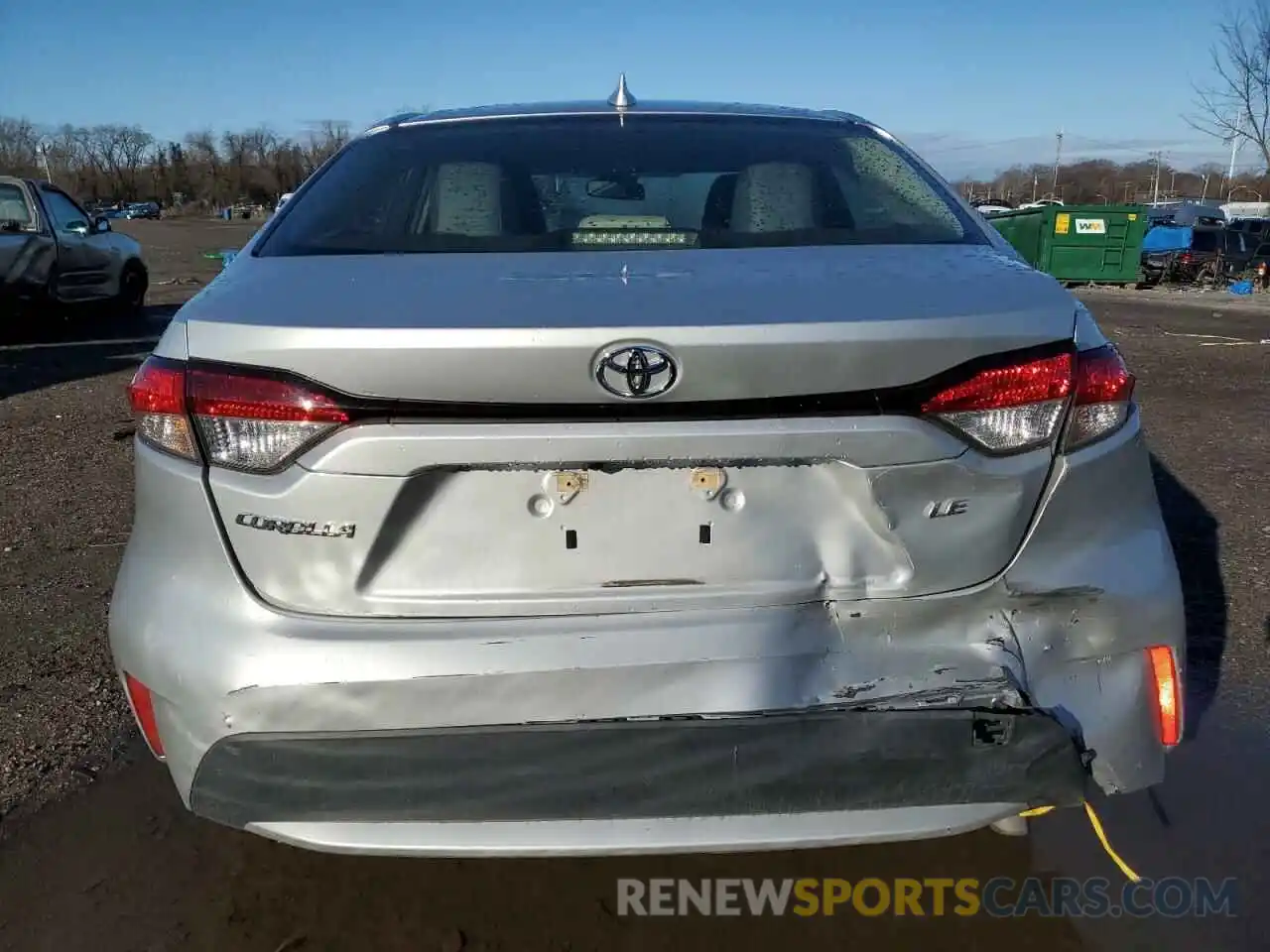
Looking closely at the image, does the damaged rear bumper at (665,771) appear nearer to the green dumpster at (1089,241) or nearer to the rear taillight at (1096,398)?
the rear taillight at (1096,398)

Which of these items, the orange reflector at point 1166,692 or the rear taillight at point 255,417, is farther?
the orange reflector at point 1166,692

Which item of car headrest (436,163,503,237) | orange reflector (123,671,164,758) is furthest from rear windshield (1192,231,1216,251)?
orange reflector (123,671,164,758)

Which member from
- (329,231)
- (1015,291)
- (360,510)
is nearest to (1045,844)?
(1015,291)

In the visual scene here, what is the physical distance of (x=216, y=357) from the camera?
1686 millimetres

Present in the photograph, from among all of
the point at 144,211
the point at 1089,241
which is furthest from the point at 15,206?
the point at 144,211

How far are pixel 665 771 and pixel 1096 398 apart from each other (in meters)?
0.97

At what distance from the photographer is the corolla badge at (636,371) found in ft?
5.26

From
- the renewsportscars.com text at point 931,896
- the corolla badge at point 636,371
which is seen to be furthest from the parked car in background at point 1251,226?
the corolla badge at point 636,371

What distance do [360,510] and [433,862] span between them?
1052mm

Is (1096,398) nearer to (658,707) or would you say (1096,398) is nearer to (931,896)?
(658,707)

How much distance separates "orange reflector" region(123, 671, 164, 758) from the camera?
1892 mm

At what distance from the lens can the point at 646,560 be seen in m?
1.72

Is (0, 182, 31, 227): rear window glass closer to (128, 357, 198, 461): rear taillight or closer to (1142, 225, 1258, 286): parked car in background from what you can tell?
(128, 357, 198, 461): rear taillight

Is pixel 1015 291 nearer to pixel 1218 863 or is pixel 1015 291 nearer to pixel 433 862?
pixel 1218 863
